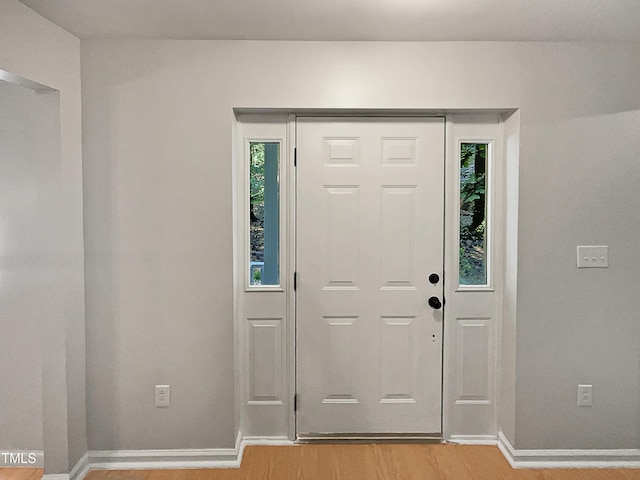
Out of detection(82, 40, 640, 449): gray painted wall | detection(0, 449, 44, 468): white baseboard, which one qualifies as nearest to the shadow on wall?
detection(0, 449, 44, 468): white baseboard

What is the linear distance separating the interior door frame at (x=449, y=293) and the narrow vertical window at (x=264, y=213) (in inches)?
2.1

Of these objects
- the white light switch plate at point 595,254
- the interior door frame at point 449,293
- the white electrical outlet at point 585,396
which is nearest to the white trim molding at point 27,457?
the interior door frame at point 449,293

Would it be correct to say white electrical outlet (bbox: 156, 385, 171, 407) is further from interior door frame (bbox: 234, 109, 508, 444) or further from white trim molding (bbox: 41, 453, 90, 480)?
white trim molding (bbox: 41, 453, 90, 480)

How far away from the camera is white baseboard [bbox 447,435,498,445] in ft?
10.2

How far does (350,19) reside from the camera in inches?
98.0

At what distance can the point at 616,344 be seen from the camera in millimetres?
2906

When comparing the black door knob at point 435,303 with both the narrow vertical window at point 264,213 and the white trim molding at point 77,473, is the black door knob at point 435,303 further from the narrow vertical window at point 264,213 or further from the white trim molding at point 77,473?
the white trim molding at point 77,473

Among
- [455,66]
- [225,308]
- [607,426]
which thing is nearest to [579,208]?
[455,66]

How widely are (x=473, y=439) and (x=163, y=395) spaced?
1856 millimetres

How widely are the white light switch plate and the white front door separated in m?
0.77

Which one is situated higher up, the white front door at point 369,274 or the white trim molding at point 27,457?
the white front door at point 369,274

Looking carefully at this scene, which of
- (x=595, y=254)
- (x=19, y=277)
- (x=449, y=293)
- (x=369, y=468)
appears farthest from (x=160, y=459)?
(x=595, y=254)

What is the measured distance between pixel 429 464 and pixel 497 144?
1883mm

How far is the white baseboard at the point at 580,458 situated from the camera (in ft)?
9.52
